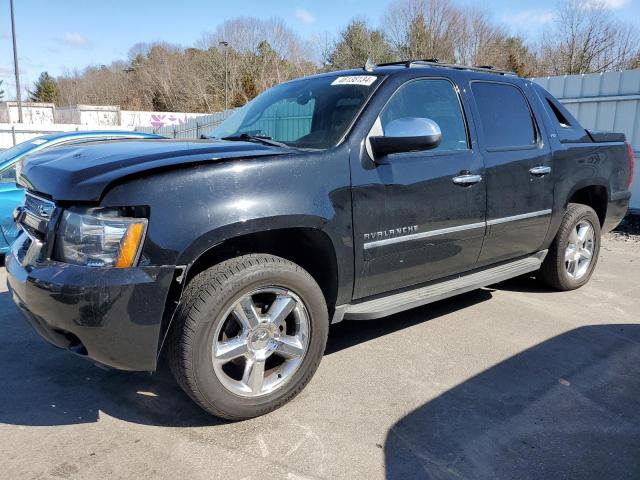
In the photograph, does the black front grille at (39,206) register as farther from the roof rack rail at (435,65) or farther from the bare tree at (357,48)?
the bare tree at (357,48)

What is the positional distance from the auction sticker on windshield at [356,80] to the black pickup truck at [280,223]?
0.05 feet

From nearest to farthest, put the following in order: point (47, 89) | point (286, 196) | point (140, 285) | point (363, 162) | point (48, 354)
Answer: point (140, 285)
point (286, 196)
point (363, 162)
point (48, 354)
point (47, 89)

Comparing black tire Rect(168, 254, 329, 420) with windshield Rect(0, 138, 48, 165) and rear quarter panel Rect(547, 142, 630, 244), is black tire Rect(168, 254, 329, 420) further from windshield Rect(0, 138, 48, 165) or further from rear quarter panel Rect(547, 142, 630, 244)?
windshield Rect(0, 138, 48, 165)

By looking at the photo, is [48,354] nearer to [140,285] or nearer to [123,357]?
[123,357]

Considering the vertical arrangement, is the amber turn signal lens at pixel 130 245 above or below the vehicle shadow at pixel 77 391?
above

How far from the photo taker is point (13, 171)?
5.74 metres

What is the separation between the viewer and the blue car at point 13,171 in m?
5.48

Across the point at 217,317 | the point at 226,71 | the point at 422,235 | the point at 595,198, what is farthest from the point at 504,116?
the point at 226,71

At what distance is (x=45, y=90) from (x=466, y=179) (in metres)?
71.6

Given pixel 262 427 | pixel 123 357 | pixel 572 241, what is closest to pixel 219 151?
pixel 123 357

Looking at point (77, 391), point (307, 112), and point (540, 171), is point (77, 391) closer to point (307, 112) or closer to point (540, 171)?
point (307, 112)

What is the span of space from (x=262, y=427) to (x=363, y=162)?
1561 millimetres

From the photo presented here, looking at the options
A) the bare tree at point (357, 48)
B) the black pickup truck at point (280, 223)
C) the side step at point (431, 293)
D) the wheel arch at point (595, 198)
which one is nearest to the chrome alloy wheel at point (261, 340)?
the black pickup truck at point (280, 223)

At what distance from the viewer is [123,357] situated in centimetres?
239
